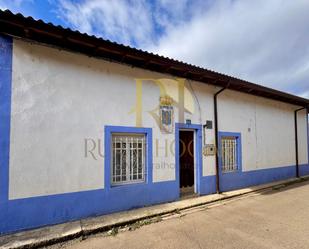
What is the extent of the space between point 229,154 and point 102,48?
238 inches

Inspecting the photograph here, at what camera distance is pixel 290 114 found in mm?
10852

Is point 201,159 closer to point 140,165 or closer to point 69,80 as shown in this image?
point 140,165

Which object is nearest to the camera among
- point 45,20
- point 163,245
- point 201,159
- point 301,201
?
point 163,245

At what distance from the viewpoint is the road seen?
12.6 ft

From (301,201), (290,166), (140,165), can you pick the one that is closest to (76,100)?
(140,165)

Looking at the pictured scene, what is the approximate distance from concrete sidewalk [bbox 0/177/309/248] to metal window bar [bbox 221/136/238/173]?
6.52 ft

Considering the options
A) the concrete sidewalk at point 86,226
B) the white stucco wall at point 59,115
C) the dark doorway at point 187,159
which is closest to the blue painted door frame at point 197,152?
the dark doorway at point 187,159

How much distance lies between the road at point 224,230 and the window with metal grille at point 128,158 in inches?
55.1

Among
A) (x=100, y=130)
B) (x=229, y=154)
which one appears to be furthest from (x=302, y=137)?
(x=100, y=130)

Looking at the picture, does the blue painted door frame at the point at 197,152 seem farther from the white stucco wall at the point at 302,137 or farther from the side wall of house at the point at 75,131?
the white stucco wall at the point at 302,137

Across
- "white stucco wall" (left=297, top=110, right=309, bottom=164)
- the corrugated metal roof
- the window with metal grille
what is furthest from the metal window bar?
"white stucco wall" (left=297, top=110, right=309, bottom=164)

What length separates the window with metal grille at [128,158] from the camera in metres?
5.45

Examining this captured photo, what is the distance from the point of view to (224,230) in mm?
4379

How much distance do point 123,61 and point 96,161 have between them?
2796 mm
